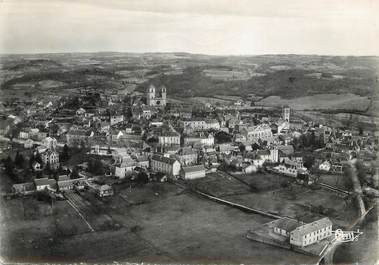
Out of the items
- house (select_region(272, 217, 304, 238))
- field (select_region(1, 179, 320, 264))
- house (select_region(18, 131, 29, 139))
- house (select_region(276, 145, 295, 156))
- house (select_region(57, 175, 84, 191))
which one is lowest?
field (select_region(1, 179, 320, 264))

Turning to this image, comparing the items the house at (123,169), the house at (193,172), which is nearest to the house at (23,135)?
the house at (123,169)

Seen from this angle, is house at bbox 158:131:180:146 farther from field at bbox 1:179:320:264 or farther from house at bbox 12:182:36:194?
house at bbox 12:182:36:194

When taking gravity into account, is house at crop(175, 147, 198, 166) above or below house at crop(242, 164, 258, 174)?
above

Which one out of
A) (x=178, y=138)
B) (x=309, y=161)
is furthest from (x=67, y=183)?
(x=309, y=161)

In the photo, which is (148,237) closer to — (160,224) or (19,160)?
(160,224)

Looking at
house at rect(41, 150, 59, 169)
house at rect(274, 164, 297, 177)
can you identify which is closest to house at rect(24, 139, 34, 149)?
house at rect(41, 150, 59, 169)

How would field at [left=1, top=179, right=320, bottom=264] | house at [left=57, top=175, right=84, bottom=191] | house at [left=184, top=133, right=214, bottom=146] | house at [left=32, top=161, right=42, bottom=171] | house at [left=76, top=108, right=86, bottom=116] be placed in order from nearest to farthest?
field at [left=1, top=179, right=320, bottom=264]
house at [left=57, top=175, right=84, bottom=191]
house at [left=32, top=161, right=42, bottom=171]
house at [left=184, top=133, right=214, bottom=146]
house at [left=76, top=108, right=86, bottom=116]
